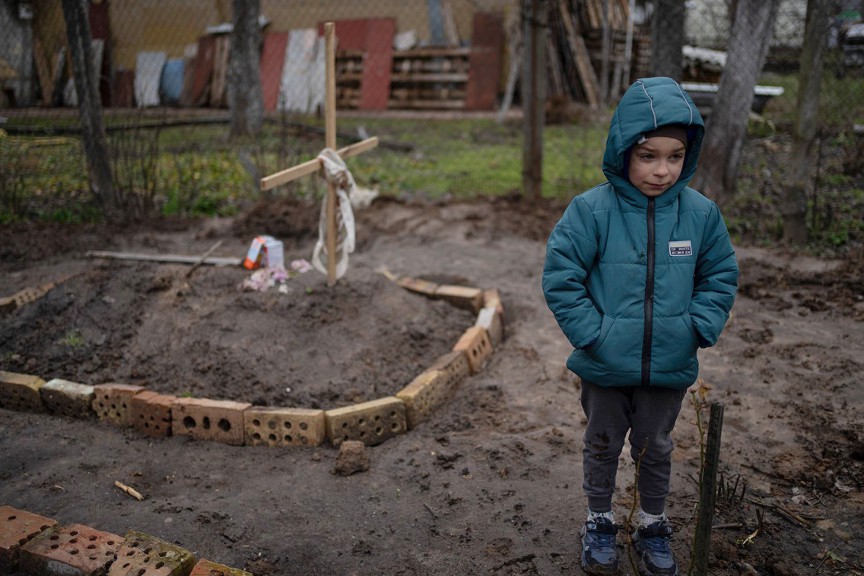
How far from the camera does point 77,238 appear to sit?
6.30m

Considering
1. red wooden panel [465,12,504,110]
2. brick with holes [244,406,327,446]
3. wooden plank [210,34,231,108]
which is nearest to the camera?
brick with holes [244,406,327,446]

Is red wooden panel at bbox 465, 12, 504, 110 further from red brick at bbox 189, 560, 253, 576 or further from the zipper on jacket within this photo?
red brick at bbox 189, 560, 253, 576

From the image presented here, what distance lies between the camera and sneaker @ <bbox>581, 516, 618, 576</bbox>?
2529mm

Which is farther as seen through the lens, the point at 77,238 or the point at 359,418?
the point at 77,238

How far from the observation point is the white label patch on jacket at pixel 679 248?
2.40 meters

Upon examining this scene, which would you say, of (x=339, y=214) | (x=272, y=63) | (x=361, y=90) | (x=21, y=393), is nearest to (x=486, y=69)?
(x=361, y=90)

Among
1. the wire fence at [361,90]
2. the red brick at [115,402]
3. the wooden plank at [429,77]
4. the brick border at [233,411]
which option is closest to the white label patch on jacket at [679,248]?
→ the brick border at [233,411]

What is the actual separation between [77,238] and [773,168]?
730 centimetres

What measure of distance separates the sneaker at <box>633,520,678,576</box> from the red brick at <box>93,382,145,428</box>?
253 centimetres

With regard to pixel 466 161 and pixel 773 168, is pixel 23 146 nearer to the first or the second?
pixel 466 161

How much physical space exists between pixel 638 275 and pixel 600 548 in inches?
38.2

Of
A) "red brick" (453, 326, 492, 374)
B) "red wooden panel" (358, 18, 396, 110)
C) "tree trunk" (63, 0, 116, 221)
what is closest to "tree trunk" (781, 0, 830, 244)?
"red brick" (453, 326, 492, 374)

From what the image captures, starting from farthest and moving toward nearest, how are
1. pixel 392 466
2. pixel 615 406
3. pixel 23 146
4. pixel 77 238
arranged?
pixel 23 146
pixel 77 238
pixel 392 466
pixel 615 406

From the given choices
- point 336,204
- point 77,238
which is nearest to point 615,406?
point 336,204
